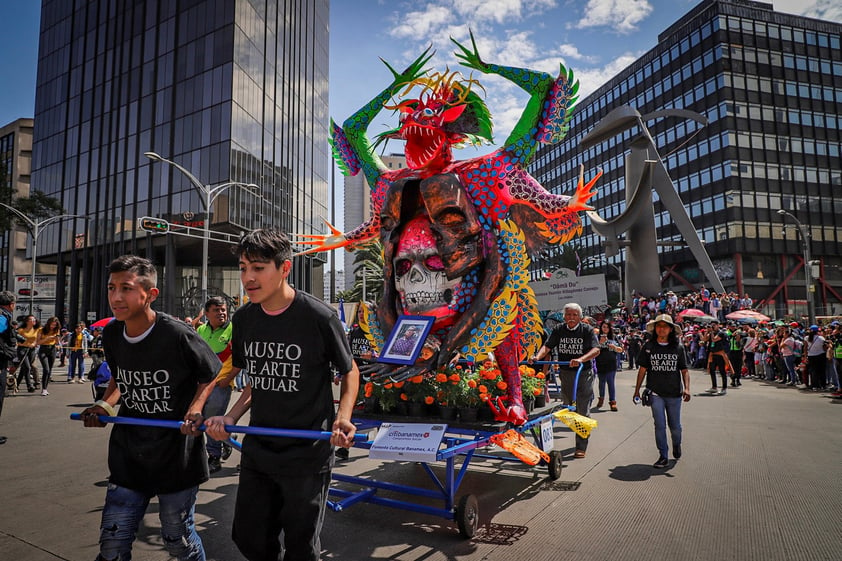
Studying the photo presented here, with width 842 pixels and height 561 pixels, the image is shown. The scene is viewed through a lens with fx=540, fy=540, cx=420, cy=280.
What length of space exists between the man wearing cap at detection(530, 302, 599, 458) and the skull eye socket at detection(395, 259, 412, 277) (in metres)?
2.25

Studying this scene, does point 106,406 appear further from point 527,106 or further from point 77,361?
point 77,361

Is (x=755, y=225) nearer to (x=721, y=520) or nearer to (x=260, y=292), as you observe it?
(x=721, y=520)

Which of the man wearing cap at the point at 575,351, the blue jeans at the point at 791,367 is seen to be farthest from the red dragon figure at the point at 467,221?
the blue jeans at the point at 791,367

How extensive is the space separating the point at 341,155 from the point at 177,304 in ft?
108

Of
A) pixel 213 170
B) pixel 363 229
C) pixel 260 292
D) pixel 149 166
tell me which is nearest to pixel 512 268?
pixel 363 229

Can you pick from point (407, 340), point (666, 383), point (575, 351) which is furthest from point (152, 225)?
point (666, 383)

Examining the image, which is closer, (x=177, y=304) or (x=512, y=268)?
(x=512, y=268)

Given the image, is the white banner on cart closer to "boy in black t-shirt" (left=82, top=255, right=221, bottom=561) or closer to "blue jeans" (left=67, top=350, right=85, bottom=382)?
"boy in black t-shirt" (left=82, top=255, right=221, bottom=561)

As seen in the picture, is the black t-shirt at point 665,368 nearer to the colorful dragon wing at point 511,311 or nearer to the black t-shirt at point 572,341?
the black t-shirt at point 572,341

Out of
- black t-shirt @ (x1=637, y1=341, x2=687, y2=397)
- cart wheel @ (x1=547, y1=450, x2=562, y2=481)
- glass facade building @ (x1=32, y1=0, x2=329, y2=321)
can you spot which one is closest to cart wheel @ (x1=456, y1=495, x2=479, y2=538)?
cart wheel @ (x1=547, y1=450, x2=562, y2=481)

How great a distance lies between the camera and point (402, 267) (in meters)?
5.72

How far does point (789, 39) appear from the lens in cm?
4634

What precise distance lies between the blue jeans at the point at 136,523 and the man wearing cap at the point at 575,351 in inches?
191

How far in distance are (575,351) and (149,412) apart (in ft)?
19.0
